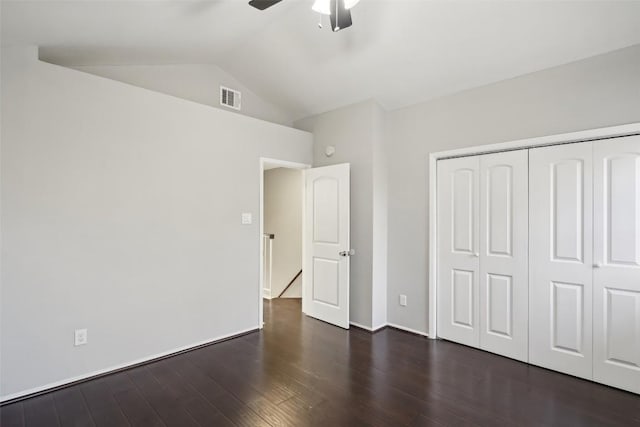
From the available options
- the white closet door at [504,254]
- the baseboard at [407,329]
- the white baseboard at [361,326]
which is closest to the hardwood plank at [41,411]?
the white baseboard at [361,326]

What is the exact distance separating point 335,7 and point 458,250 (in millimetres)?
2567

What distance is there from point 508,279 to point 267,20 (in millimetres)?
3360

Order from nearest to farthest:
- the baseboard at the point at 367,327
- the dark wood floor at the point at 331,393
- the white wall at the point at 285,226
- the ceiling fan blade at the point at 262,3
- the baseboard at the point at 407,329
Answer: the ceiling fan blade at the point at 262,3 < the dark wood floor at the point at 331,393 < the baseboard at the point at 407,329 < the baseboard at the point at 367,327 < the white wall at the point at 285,226

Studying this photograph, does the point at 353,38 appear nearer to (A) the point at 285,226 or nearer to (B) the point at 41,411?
(A) the point at 285,226

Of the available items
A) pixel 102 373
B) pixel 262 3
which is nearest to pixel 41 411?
pixel 102 373

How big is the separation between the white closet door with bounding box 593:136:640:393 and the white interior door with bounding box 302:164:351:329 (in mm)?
2293

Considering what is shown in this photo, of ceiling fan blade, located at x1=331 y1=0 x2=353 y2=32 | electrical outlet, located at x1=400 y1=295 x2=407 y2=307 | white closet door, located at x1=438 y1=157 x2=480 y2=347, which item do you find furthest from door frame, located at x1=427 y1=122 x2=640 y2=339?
ceiling fan blade, located at x1=331 y1=0 x2=353 y2=32

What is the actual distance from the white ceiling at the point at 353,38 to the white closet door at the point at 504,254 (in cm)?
91

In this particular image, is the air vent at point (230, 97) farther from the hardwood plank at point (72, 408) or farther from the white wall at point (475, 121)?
the hardwood plank at point (72, 408)

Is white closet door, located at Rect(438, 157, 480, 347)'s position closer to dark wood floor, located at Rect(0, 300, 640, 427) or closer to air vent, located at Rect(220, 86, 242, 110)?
dark wood floor, located at Rect(0, 300, 640, 427)

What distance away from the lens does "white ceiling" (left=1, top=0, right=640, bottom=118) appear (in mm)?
2303

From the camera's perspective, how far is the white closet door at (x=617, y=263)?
2.45 m

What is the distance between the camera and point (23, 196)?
2342 mm

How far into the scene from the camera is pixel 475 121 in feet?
10.7
